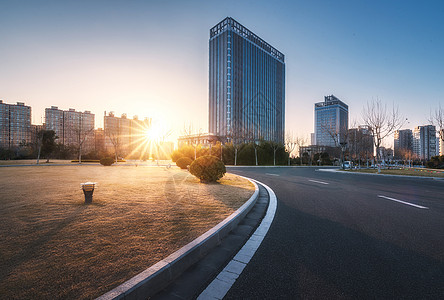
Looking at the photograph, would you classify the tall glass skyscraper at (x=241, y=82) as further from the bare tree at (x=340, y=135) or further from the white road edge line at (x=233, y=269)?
the white road edge line at (x=233, y=269)

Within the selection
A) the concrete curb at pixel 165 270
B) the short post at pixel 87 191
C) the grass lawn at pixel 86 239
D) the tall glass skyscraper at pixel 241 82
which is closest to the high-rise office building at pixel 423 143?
the tall glass skyscraper at pixel 241 82

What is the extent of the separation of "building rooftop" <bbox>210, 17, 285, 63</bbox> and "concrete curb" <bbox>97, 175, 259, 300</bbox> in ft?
306

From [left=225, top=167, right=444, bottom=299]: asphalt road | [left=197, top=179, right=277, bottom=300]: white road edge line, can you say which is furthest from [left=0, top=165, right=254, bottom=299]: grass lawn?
[left=225, top=167, right=444, bottom=299]: asphalt road

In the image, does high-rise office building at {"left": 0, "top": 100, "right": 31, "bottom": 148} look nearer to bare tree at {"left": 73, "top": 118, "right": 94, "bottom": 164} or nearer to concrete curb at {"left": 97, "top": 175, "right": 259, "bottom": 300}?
bare tree at {"left": 73, "top": 118, "right": 94, "bottom": 164}

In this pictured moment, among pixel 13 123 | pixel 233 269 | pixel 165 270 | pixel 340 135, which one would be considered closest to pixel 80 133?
pixel 13 123

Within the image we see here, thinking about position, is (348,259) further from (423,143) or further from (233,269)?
(423,143)

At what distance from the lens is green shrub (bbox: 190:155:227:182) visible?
1027cm

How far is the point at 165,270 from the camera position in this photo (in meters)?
2.21

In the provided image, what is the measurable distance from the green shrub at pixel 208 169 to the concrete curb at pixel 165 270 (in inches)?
267

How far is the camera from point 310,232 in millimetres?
3736

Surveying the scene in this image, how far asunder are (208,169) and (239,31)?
9207 centimetres

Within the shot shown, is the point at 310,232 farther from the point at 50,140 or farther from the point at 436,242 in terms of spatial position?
the point at 50,140

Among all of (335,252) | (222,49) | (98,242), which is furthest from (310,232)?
(222,49)

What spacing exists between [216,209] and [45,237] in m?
3.16
